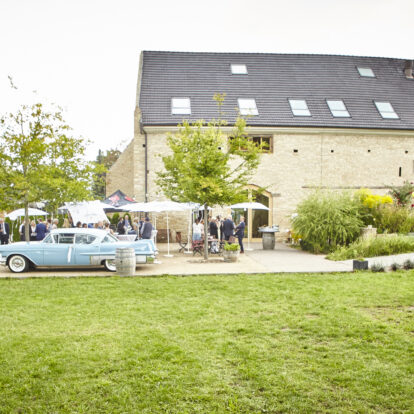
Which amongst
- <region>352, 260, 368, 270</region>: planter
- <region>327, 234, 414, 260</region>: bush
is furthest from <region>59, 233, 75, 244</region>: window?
<region>327, 234, 414, 260</region>: bush

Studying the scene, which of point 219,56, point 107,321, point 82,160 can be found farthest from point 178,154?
point 219,56

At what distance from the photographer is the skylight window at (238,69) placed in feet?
87.9

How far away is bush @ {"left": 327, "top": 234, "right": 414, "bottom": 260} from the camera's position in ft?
49.9

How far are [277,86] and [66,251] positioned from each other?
17816mm

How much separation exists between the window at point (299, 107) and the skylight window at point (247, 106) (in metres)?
2.17

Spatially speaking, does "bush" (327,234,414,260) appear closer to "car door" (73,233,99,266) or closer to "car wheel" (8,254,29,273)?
"car door" (73,233,99,266)

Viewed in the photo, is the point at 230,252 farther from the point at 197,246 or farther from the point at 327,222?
the point at 327,222

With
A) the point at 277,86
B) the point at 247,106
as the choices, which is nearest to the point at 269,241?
the point at 247,106

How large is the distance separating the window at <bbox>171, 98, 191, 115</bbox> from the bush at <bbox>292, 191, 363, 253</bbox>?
8.91 m

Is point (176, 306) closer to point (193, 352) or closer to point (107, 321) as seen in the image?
point (107, 321)

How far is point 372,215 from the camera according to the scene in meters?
18.5

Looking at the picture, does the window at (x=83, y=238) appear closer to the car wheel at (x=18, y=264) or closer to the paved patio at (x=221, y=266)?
the paved patio at (x=221, y=266)

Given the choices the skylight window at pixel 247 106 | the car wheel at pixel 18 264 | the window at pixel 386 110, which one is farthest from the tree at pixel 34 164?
the window at pixel 386 110

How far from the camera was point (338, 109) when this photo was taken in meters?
24.9
